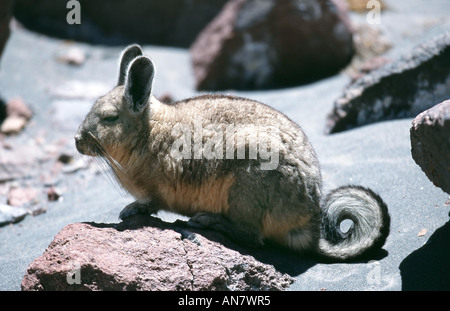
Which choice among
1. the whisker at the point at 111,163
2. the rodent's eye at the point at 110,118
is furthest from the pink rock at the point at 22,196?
the rodent's eye at the point at 110,118

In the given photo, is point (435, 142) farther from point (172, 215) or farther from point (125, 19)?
point (125, 19)

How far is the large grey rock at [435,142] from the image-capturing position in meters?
3.98

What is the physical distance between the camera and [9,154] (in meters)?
8.46

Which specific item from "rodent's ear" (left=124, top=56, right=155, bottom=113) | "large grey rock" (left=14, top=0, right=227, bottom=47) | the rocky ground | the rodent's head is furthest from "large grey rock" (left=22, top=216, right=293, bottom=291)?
"large grey rock" (left=14, top=0, right=227, bottom=47)

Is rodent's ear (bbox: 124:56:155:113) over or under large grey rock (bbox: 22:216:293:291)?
over

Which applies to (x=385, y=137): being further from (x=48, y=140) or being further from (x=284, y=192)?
(x=48, y=140)

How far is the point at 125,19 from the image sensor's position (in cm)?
1258

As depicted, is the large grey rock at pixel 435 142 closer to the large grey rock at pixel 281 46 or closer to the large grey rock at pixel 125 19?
the large grey rock at pixel 281 46

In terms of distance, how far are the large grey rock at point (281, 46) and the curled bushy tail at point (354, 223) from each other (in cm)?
527

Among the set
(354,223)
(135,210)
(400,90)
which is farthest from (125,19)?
(354,223)

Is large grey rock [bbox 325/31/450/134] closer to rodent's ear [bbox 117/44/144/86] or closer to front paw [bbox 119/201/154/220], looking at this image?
rodent's ear [bbox 117/44/144/86]

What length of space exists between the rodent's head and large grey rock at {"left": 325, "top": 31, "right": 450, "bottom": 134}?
3.25 metres

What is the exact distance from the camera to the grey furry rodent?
4.63 metres
